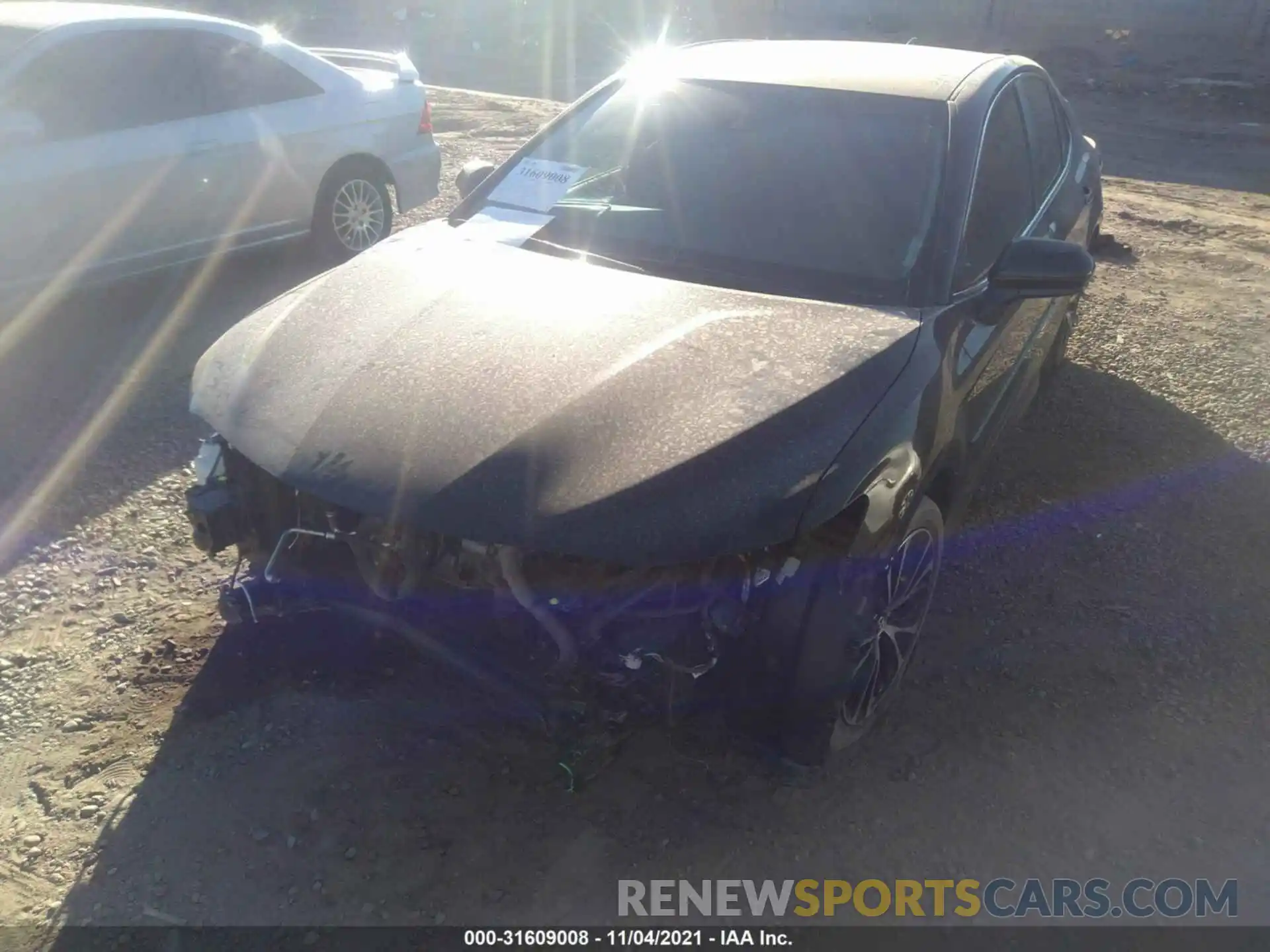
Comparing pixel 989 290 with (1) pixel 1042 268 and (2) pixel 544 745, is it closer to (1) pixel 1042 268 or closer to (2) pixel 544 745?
(1) pixel 1042 268

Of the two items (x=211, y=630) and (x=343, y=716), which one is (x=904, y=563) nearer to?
(x=343, y=716)

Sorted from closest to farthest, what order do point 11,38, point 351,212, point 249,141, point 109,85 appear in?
1. point 11,38
2. point 109,85
3. point 249,141
4. point 351,212

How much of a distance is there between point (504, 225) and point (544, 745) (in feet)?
5.86

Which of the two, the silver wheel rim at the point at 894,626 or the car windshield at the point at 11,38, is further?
the car windshield at the point at 11,38

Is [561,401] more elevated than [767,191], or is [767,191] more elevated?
[767,191]

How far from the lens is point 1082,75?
16.6m

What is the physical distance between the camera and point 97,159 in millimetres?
5121

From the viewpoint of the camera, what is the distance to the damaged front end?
2.31 metres

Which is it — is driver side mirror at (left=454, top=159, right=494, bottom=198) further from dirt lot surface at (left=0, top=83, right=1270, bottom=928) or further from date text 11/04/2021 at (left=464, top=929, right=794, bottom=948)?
date text 11/04/2021 at (left=464, top=929, right=794, bottom=948)

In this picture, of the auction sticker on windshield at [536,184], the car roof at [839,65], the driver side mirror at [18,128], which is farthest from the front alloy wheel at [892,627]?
the driver side mirror at [18,128]

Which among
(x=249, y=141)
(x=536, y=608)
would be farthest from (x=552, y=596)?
(x=249, y=141)

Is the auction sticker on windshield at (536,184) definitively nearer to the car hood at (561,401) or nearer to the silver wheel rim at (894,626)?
the car hood at (561,401)

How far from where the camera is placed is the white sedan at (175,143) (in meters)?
4.98

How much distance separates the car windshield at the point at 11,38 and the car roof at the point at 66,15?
1.5 inches
